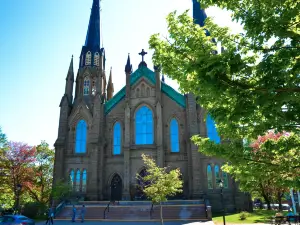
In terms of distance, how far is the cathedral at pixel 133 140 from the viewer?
29250 millimetres

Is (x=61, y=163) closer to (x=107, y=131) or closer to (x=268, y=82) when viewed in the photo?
(x=107, y=131)

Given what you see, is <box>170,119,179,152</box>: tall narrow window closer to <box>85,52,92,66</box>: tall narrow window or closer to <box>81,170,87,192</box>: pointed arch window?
<box>81,170,87,192</box>: pointed arch window

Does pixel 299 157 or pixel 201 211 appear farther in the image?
pixel 201 211

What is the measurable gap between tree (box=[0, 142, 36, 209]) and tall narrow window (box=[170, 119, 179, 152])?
17.0 m

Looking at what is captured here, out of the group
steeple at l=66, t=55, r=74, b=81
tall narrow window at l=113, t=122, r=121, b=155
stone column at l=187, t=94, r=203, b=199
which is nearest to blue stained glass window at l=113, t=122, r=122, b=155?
tall narrow window at l=113, t=122, r=121, b=155

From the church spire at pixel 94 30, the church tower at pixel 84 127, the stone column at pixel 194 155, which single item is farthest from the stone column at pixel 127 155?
the church spire at pixel 94 30

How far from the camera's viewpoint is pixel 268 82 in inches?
208

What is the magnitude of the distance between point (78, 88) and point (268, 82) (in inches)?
1366

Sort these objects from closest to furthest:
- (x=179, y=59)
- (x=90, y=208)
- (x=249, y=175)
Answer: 1. (x=179, y=59)
2. (x=249, y=175)
3. (x=90, y=208)

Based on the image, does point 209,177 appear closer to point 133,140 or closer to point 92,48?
→ point 133,140

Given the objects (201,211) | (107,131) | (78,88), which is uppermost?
(78,88)

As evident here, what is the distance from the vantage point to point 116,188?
31.9 metres

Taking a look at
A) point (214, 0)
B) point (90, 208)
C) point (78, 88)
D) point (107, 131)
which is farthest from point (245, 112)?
point (78, 88)

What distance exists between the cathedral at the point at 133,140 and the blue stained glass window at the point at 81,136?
0.12 m
